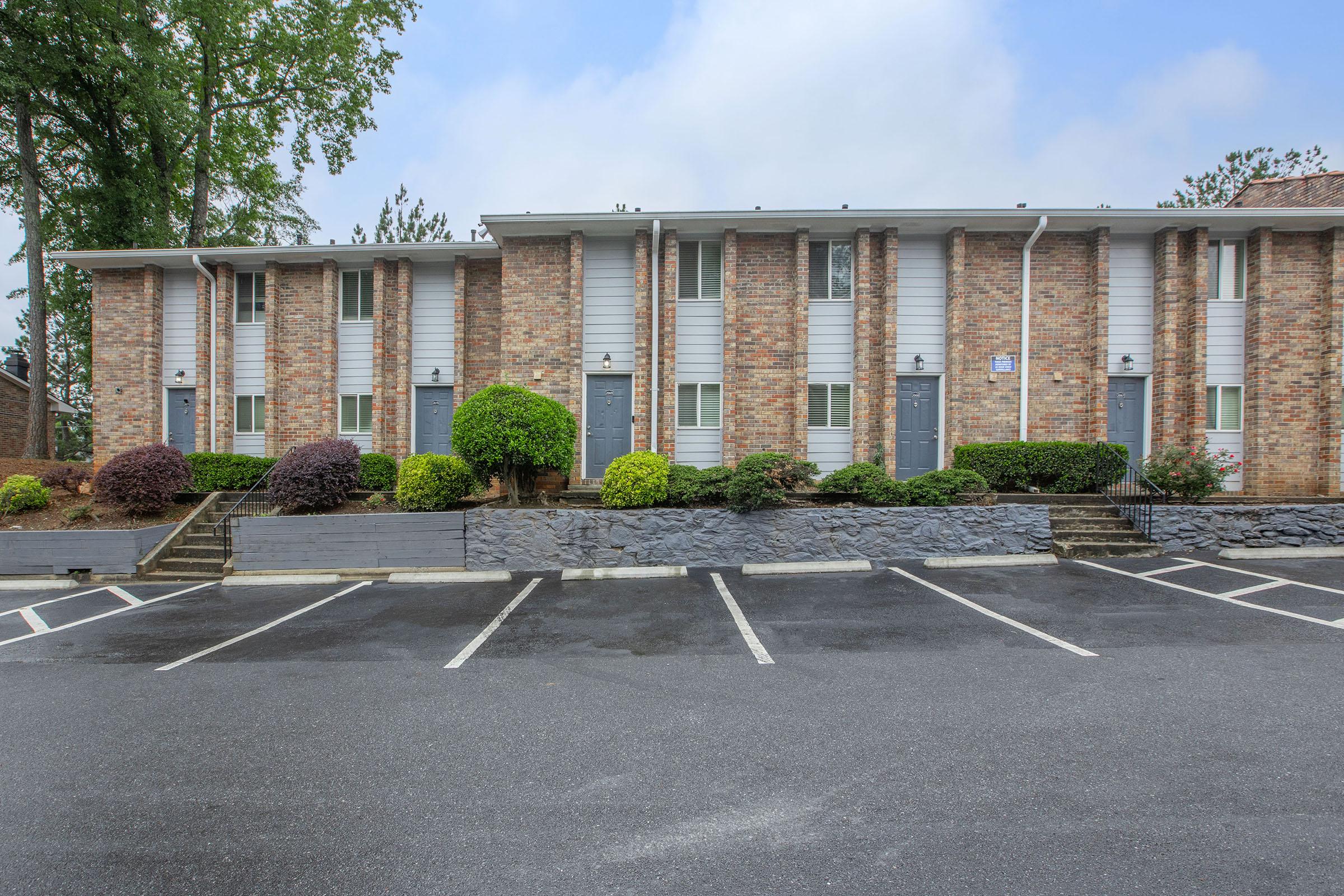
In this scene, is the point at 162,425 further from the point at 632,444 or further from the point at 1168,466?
the point at 1168,466

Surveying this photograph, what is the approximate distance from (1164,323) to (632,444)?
445 inches

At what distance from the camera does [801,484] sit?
10000mm

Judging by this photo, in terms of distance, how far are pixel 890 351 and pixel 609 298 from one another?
19.9 ft

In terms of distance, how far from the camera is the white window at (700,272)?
12.3m

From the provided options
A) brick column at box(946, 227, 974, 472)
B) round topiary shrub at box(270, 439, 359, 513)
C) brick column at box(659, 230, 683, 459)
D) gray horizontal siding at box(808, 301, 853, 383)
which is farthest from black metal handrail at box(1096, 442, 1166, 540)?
round topiary shrub at box(270, 439, 359, 513)

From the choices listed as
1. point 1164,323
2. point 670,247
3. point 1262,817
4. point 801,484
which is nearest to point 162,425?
point 670,247

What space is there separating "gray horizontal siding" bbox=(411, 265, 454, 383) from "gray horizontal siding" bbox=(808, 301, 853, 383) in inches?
323

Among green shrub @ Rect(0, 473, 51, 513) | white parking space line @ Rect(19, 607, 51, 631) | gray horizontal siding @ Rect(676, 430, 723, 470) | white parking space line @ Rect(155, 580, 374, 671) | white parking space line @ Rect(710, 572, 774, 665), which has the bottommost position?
white parking space line @ Rect(19, 607, 51, 631)

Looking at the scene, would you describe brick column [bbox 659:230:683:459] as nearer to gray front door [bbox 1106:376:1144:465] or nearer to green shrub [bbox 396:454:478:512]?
green shrub [bbox 396:454:478:512]

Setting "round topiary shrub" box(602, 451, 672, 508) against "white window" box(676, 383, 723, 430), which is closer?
"round topiary shrub" box(602, 451, 672, 508)

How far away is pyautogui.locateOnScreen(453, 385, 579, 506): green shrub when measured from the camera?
29.5 ft

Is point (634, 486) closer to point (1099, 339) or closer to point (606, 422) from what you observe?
point (606, 422)

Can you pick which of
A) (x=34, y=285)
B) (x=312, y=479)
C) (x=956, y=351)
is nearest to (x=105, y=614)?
(x=312, y=479)

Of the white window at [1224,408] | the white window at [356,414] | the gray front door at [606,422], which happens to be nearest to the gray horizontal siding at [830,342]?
the gray front door at [606,422]
